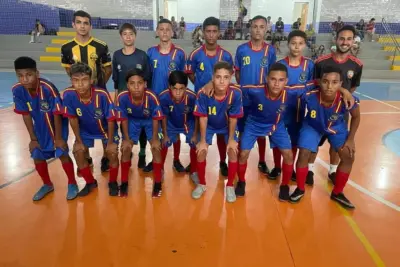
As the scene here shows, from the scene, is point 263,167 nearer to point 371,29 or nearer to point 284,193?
point 284,193

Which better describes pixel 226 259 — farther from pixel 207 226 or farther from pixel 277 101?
pixel 277 101

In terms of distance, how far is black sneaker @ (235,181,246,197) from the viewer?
2926 mm

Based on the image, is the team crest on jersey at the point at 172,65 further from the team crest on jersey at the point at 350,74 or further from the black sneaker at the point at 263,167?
→ the team crest on jersey at the point at 350,74

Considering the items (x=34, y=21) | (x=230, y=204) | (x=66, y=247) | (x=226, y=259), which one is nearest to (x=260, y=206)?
(x=230, y=204)

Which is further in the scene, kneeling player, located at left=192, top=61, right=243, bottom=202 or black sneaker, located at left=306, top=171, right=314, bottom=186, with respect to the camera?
black sneaker, located at left=306, top=171, right=314, bottom=186

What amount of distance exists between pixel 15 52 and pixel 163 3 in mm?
8545

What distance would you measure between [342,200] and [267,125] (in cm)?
101

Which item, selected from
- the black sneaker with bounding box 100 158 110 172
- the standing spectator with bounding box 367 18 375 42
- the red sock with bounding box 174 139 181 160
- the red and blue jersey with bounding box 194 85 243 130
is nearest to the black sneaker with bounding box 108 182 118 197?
the black sneaker with bounding box 100 158 110 172

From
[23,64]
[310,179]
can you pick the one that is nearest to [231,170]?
[310,179]

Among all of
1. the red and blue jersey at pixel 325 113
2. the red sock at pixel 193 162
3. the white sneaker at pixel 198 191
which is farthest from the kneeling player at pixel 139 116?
the red and blue jersey at pixel 325 113

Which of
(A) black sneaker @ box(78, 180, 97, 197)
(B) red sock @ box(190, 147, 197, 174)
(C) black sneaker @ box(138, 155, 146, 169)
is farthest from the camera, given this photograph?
(C) black sneaker @ box(138, 155, 146, 169)

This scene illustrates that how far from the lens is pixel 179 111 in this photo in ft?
10.1

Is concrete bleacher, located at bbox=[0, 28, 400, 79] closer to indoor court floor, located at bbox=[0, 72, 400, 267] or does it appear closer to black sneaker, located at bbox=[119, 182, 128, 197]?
indoor court floor, located at bbox=[0, 72, 400, 267]

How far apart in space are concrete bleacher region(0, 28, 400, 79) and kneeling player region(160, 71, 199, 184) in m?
11.2
